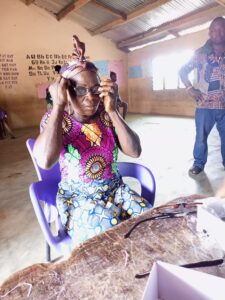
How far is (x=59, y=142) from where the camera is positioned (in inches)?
45.9

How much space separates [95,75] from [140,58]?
30.6 feet

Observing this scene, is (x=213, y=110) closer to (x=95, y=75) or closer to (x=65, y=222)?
(x=95, y=75)

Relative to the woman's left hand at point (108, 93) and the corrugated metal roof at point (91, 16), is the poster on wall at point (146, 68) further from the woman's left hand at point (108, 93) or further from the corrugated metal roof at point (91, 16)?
the woman's left hand at point (108, 93)

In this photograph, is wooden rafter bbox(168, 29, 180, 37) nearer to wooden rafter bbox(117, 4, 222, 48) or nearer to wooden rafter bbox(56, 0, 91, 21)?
wooden rafter bbox(117, 4, 222, 48)

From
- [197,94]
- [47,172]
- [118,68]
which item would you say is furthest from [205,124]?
[118,68]

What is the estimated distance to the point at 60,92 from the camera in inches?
44.3

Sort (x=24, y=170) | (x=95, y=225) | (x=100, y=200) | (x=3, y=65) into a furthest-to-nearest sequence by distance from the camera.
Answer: (x=3, y=65), (x=24, y=170), (x=100, y=200), (x=95, y=225)

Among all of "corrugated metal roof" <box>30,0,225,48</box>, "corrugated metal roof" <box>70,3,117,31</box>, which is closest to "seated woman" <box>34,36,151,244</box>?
"corrugated metal roof" <box>30,0,225,48</box>

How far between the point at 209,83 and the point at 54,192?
2.13 metres

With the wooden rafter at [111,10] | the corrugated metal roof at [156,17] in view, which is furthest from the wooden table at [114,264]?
the wooden rafter at [111,10]

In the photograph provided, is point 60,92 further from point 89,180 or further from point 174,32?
point 174,32

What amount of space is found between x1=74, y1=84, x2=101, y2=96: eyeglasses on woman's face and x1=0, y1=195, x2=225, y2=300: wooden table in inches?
26.1

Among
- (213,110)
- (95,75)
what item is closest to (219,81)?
(213,110)

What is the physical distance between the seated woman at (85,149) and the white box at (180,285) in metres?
0.63
